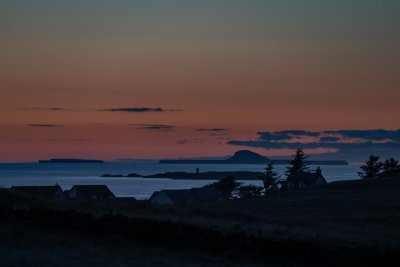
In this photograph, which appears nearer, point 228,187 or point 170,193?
point 170,193

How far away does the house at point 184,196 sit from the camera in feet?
294

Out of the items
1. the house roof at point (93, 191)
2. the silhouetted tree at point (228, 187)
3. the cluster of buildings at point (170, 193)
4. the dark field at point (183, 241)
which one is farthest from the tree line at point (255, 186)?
the dark field at point (183, 241)

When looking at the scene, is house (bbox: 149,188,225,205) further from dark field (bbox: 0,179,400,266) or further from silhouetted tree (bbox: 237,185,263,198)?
dark field (bbox: 0,179,400,266)

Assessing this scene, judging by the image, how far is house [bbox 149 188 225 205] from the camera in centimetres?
8950

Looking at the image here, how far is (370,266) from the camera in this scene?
19391 mm

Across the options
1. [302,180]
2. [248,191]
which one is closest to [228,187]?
[248,191]

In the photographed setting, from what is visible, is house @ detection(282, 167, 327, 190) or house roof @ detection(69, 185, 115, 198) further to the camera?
house @ detection(282, 167, 327, 190)

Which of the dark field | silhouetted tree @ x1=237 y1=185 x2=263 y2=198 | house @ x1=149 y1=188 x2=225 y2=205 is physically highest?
silhouetted tree @ x1=237 y1=185 x2=263 y2=198

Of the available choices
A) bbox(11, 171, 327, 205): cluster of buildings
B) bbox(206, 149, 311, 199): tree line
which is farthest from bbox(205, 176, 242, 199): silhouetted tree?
bbox(11, 171, 327, 205): cluster of buildings

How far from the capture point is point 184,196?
303ft

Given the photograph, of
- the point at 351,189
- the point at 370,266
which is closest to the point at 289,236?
the point at 370,266

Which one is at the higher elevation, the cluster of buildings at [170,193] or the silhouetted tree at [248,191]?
the silhouetted tree at [248,191]

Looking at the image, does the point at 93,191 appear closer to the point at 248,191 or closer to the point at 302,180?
the point at 302,180

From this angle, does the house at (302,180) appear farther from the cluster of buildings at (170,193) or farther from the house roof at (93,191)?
the house roof at (93,191)
